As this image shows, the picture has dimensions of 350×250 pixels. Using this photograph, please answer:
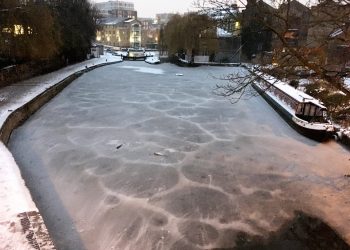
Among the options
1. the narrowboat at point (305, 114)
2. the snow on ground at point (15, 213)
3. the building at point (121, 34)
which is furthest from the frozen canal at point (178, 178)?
the building at point (121, 34)

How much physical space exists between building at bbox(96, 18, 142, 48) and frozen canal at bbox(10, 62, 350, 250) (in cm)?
6662

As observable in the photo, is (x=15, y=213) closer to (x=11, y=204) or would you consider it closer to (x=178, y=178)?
(x=11, y=204)

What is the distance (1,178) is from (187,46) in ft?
94.6

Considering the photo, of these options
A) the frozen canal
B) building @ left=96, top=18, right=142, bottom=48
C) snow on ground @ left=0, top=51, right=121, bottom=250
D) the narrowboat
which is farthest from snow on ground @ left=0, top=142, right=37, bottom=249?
building @ left=96, top=18, right=142, bottom=48

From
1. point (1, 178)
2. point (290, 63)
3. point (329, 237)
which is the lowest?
point (329, 237)

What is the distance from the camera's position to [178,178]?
7.69m

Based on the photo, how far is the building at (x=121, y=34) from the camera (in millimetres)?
76625

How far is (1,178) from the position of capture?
20.6ft

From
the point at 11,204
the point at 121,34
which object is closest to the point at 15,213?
the point at 11,204

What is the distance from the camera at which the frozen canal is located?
5766 millimetres

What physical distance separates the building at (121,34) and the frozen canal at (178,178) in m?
66.6

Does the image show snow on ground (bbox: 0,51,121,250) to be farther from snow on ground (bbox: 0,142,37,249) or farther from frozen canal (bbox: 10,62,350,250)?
frozen canal (bbox: 10,62,350,250)

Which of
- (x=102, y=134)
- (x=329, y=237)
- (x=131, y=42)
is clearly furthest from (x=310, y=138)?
(x=131, y=42)

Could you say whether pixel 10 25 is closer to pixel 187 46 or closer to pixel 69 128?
pixel 69 128
